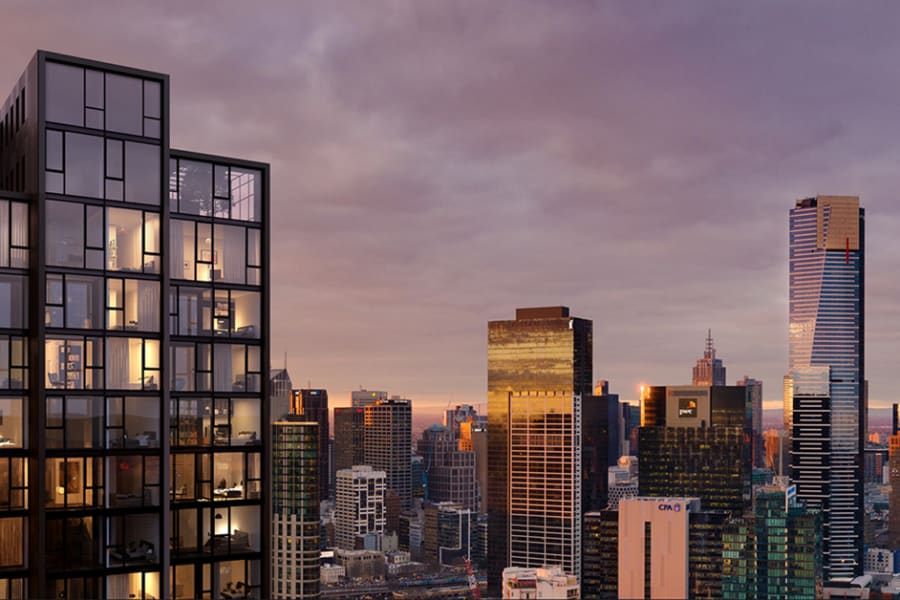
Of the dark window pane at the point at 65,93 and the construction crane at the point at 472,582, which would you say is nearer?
the dark window pane at the point at 65,93

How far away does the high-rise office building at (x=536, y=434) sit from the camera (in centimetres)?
16638

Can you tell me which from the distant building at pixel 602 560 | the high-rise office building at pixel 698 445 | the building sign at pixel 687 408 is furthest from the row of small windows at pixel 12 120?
the building sign at pixel 687 408

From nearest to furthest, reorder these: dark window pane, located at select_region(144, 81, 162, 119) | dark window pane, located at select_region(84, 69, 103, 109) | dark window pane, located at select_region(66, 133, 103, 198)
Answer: dark window pane, located at select_region(66, 133, 103, 198) → dark window pane, located at select_region(84, 69, 103, 109) → dark window pane, located at select_region(144, 81, 162, 119)

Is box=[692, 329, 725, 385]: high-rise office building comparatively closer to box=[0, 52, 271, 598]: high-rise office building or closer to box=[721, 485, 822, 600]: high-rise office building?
box=[721, 485, 822, 600]: high-rise office building

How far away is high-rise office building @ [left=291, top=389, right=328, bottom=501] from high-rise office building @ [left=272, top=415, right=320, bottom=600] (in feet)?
49.2

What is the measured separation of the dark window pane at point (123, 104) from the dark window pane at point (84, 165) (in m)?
0.58

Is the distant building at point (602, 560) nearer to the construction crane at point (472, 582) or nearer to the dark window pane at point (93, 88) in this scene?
the construction crane at point (472, 582)

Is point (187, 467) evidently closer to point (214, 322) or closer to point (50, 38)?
point (214, 322)

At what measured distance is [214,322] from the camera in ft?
76.8

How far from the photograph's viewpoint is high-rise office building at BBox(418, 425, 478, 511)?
181 meters

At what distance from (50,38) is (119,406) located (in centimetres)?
1848

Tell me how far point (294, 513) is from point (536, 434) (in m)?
59.7

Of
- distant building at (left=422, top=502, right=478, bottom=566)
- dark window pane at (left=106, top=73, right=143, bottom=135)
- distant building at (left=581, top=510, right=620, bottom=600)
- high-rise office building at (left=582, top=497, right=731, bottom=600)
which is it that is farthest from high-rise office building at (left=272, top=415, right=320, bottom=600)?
dark window pane at (left=106, top=73, right=143, bottom=135)

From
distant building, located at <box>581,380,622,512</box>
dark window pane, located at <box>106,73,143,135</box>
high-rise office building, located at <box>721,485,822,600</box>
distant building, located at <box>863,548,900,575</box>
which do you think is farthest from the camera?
distant building, located at <box>581,380,622,512</box>
